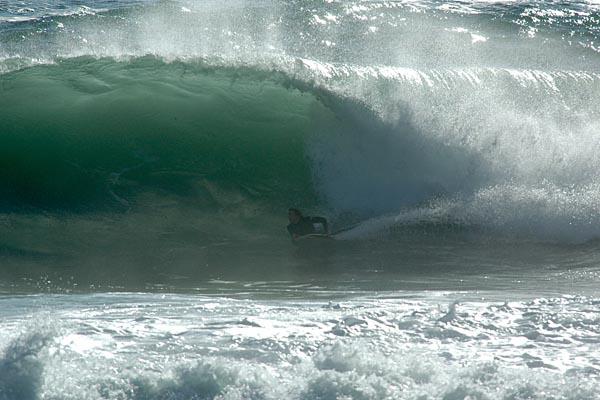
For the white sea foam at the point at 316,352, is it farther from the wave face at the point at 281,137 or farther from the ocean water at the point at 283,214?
the wave face at the point at 281,137

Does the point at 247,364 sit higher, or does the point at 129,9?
the point at 129,9

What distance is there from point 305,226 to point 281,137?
2910 mm

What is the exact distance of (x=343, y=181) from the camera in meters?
12.0

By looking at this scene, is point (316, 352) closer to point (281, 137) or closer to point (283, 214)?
point (283, 214)

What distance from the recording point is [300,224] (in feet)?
33.6

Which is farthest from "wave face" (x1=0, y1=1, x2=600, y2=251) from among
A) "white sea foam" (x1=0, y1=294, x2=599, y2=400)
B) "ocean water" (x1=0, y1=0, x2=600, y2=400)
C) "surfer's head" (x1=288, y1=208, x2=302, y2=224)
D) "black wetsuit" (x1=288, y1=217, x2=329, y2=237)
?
"white sea foam" (x1=0, y1=294, x2=599, y2=400)

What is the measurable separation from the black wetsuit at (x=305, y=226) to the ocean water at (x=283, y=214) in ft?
0.63

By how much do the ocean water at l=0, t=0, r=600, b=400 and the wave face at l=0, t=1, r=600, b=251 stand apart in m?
0.04

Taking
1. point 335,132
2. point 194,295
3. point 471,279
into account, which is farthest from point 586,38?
point 194,295


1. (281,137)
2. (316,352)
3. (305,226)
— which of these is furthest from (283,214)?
(316,352)

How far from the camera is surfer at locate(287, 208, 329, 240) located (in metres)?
10.2

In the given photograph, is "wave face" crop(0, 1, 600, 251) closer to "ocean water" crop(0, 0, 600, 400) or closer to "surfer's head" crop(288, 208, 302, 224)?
"ocean water" crop(0, 0, 600, 400)

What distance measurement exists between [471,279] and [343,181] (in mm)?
3135

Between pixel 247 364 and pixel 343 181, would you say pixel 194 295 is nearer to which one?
pixel 247 364
